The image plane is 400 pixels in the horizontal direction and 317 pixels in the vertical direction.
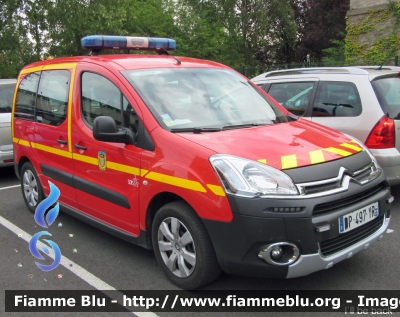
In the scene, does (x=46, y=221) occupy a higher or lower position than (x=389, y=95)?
lower

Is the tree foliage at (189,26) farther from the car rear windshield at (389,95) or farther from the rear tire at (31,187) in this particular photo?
the car rear windshield at (389,95)

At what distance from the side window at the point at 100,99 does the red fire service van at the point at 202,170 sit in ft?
0.03

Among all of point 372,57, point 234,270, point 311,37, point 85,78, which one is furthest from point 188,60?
point 311,37

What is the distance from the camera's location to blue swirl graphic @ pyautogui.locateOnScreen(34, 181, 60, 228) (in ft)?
15.7

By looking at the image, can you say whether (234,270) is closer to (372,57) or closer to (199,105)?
(199,105)

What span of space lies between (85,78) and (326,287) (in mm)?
2830

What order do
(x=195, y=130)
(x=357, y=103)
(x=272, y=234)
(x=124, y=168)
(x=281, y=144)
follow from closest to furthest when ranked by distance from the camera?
(x=272, y=234)
(x=281, y=144)
(x=195, y=130)
(x=124, y=168)
(x=357, y=103)

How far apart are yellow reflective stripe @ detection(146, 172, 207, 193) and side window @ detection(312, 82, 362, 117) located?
2692 mm

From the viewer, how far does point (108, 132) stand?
137 inches

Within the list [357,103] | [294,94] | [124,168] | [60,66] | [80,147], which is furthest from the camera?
[294,94]

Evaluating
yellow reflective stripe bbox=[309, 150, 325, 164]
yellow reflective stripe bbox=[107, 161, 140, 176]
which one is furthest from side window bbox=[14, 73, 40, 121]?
yellow reflective stripe bbox=[309, 150, 325, 164]

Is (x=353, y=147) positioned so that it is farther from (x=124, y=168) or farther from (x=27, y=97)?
(x=27, y=97)

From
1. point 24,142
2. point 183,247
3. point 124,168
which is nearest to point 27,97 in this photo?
point 24,142

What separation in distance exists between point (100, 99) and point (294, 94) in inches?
109
